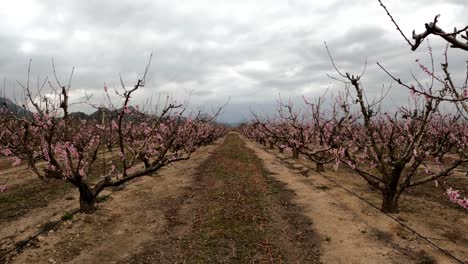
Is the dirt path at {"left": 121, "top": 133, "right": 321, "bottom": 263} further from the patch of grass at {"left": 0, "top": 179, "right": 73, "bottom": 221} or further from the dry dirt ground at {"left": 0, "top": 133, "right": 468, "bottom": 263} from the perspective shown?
the patch of grass at {"left": 0, "top": 179, "right": 73, "bottom": 221}

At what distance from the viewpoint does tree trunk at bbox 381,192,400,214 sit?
45.5 ft

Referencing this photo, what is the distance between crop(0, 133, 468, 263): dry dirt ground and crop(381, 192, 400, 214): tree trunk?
387mm

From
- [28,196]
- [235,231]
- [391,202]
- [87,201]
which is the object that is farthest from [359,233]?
[28,196]

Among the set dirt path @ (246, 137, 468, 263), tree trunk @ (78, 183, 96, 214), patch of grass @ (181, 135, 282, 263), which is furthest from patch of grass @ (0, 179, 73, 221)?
dirt path @ (246, 137, 468, 263)

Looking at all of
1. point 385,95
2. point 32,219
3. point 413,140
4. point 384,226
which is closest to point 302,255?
point 384,226

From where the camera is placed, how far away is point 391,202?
1392 centimetres

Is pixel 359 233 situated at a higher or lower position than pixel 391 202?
lower

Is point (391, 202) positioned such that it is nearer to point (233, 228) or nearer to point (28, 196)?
point (233, 228)

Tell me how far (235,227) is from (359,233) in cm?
397

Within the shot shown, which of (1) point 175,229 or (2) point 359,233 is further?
(1) point 175,229

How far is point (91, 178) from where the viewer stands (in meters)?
21.3

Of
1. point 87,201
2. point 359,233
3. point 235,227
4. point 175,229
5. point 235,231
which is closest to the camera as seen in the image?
point 359,233

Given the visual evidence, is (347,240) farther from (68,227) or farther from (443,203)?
(68,227)

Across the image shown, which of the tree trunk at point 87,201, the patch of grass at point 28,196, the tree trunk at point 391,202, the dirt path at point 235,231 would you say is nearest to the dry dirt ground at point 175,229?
the dirt path at point 235,231
